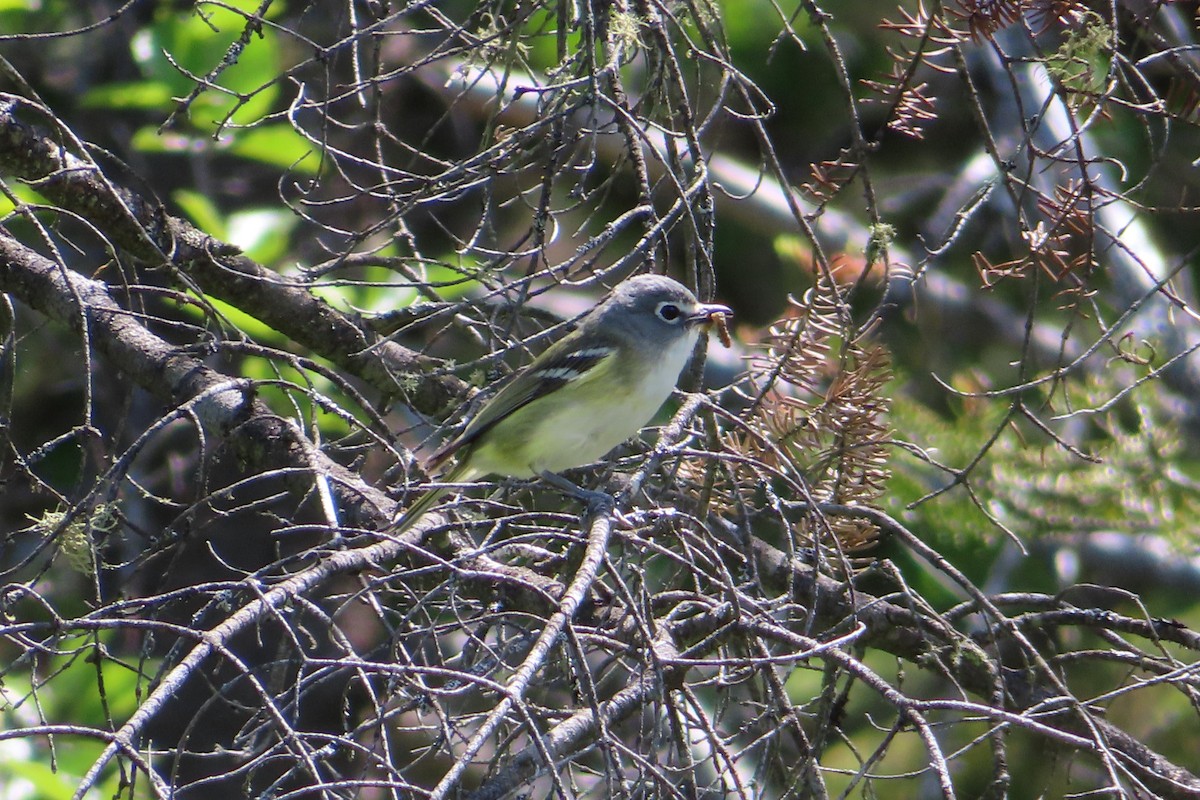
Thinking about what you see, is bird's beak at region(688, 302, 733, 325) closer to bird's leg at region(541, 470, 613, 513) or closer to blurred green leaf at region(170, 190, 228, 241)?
bird's leg at region(541, 470, 613, 513)

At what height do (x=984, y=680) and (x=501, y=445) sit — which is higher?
(x=501, y=445)

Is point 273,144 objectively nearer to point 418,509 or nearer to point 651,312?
point 651,312

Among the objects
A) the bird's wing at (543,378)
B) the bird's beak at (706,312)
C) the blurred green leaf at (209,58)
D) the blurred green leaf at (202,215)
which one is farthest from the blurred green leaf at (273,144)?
the bird's beak at (706,312)

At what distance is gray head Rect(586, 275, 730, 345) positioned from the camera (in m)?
4.42

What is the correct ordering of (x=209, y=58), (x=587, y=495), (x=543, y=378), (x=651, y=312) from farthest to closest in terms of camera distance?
(x=209, y=58)
(x=543, y=378)
(x=651, y=312)
(x=587, y=495)

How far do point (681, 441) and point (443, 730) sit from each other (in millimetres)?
1410

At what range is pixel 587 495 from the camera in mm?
3799

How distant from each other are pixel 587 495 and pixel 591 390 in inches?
30.1

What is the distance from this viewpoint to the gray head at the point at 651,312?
174 inches

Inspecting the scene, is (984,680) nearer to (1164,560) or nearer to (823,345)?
(823,345)

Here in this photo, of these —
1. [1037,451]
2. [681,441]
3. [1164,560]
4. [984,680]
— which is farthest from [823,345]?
[1164,560]

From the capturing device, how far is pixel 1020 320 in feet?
31.8

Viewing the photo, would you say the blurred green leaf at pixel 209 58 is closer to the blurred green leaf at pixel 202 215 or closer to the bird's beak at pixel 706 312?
the blurred green leaf at pixel 202 215

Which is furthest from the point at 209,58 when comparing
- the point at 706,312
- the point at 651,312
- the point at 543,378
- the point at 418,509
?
the point at 706,312
